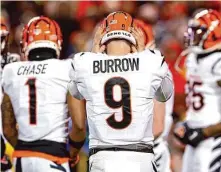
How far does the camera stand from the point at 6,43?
874 cm

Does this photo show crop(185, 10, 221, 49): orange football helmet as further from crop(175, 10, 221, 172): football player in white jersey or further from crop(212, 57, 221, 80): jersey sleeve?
crop(212, 57, 221, 80): jersey sleeve

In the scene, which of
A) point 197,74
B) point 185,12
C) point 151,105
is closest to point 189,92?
point 197,74

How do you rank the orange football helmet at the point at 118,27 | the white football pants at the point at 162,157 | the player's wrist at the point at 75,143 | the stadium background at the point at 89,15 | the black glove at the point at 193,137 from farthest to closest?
the stadium background at the point at 89,15 < the white football pants at the point at 162,157 < the black glove at the point at 193,137 < the player's wrist at the point at 75,143 < the orange football helmet at the point at 118,27

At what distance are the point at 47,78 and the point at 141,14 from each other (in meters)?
6.79

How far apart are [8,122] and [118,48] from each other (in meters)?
1.81

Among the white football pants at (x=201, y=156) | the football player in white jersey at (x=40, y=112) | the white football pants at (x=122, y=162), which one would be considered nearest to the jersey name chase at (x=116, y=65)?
the white football pants at (x=122, y=162)

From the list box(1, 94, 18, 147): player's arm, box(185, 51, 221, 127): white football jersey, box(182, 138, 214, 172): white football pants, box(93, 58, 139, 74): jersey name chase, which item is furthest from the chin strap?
box(182, 138, 214, 172): white football pants

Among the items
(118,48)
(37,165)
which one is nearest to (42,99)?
(37,165)

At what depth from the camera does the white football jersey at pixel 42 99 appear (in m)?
7.62

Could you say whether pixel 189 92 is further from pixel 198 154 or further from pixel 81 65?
pixel 81 65

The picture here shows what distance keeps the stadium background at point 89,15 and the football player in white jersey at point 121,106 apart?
21.5 ft

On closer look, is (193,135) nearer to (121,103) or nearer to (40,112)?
(40,112)

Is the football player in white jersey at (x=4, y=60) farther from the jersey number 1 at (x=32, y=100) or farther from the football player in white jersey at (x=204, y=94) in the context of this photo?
the football player in white jersey at (x=204, y=94)

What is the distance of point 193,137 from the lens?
851 cm
